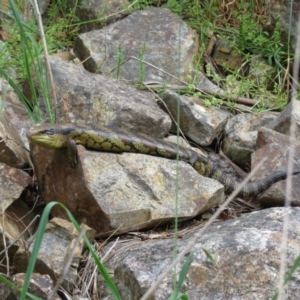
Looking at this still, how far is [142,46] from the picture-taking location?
22.4 feet

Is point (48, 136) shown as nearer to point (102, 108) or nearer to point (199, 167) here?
point (102, 108)

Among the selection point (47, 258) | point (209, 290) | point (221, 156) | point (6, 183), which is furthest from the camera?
point (221, 156)

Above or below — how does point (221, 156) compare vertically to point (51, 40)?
below

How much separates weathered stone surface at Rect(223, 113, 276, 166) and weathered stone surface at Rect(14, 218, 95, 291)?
1820 millimetres

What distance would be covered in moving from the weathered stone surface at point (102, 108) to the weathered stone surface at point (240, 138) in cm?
58

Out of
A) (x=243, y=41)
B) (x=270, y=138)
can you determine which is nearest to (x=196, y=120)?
(x=270, y=138)

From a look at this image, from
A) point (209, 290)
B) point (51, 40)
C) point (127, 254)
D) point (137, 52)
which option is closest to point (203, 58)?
point (137, 52)

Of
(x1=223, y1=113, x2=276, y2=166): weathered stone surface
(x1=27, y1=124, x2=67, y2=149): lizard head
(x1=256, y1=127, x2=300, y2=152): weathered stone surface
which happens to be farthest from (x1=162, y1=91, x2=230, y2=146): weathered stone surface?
(x1=27, y1=124, x2=67, y2=149): lizard head

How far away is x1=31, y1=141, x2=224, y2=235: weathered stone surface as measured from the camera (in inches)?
176

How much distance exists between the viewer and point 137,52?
6910 mm

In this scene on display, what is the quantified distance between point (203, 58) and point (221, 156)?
1782 millimetres

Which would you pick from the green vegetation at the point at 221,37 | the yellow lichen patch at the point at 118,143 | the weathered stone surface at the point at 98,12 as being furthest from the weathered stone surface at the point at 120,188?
the weathered stone surface at the point at 98,12

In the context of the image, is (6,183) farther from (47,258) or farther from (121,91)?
(121,91)

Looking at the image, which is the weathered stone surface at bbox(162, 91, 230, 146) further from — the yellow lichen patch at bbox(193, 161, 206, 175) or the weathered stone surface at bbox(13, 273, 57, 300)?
the weathered stone surface at bbox(13, 273, 57, 300)
